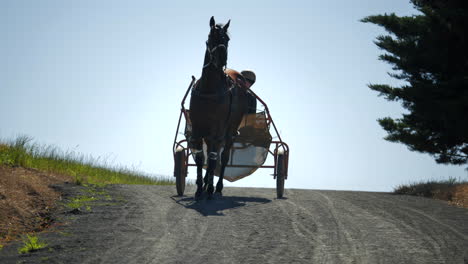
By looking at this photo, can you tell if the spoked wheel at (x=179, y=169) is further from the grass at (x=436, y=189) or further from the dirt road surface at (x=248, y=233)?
the grass at (x=436, y=189)

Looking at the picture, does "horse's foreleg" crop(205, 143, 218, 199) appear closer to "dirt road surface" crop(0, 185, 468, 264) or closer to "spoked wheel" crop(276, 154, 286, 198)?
"dirt road surface" crop(0, 185, 468, 264)

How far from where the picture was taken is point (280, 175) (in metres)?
12.4

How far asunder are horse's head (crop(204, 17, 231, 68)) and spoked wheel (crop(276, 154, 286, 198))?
3.32 m

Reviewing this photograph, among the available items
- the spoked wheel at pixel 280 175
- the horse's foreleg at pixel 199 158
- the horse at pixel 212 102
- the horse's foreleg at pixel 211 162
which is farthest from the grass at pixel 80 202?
the spoked wheel at pixel 280 175

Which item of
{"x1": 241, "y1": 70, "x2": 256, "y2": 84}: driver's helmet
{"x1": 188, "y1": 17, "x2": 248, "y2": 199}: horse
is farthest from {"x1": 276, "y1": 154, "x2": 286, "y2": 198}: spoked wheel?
{"x1": 241, "y1": 70, "x2": 256, "y2": 84}: driver's helmet

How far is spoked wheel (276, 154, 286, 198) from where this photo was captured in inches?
484

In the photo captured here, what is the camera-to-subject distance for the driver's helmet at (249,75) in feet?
46.1

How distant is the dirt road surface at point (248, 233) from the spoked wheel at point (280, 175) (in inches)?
31.5

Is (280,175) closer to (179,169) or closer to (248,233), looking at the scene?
(179,169)

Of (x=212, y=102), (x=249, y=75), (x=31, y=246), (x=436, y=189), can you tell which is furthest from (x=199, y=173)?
(x=436, y=189)

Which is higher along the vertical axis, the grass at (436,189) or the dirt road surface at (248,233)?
the grass at (436,189)

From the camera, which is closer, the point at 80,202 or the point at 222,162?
the point at 80,202

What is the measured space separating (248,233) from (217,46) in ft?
12.5

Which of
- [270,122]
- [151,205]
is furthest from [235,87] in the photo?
[151,205]
